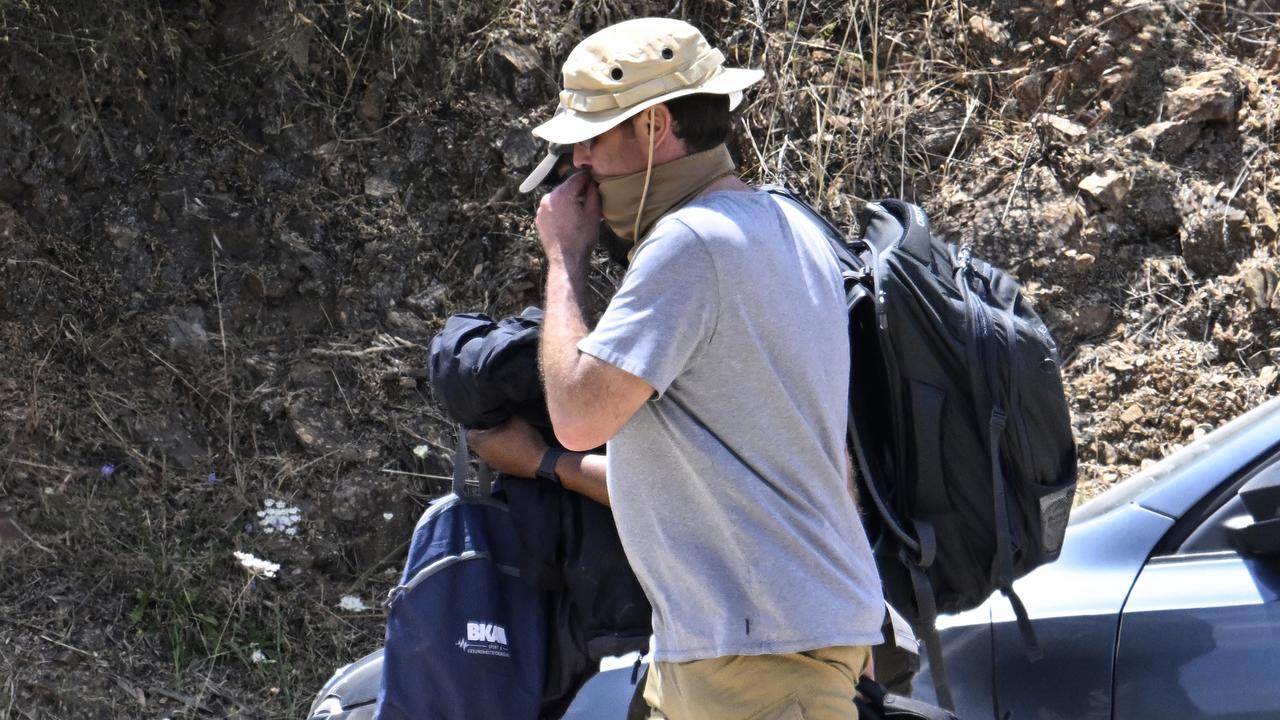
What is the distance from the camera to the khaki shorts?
6.37 ft

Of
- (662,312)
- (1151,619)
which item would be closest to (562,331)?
(662,312)

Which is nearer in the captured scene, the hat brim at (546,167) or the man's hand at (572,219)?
the man's hand at (572,219)

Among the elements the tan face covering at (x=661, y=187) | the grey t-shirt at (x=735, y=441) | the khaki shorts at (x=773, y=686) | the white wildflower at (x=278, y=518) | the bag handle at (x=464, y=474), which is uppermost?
the tan face covering at (x=661, y=187)

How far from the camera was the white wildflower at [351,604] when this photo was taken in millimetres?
4566

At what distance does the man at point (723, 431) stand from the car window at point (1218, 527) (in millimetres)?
880

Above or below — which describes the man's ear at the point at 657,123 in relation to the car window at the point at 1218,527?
above

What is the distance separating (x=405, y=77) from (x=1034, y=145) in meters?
2.66

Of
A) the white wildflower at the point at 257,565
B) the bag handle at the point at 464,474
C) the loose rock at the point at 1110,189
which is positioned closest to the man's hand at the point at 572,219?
the bag handle at the point at 464,474

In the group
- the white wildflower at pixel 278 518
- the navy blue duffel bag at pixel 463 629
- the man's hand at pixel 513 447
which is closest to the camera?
the navy blue duffel bag at pixel 463 629

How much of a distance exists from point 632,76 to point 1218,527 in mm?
1474

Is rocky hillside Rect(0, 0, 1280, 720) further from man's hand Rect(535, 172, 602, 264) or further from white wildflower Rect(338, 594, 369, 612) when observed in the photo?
man's hand Rect(535, 172, 602, 264)

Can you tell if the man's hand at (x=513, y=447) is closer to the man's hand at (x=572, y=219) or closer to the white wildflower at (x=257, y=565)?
the man's hand at (x=572, y=219)

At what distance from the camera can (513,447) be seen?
2.53 metres

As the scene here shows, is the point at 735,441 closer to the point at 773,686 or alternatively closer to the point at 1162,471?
the point at 773,686
